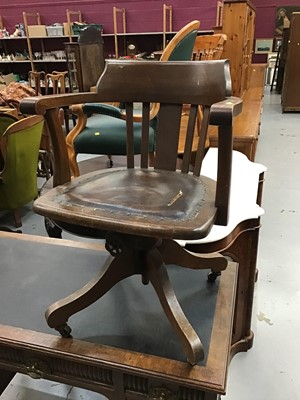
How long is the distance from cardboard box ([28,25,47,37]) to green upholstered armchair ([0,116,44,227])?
4834 mm

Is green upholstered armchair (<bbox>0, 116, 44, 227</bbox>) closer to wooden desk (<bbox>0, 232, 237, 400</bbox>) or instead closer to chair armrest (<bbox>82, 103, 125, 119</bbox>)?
chair armrest (<bbox>82, 103, 125, 119</bbox>)

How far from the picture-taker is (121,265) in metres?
0.96

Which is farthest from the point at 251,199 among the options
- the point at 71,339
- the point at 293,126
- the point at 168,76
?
the point at 293,126

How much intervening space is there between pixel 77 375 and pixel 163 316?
28cm

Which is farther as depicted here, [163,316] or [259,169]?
[259,169]

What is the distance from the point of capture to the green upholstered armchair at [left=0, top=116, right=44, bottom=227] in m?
2.33

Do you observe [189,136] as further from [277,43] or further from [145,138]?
[277,43]

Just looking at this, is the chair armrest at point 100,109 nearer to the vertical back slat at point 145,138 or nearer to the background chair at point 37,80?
the vertical back slat at point 145,138

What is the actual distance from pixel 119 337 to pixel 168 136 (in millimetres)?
737

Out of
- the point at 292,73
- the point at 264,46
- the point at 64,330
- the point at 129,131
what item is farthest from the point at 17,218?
the point at 264,46

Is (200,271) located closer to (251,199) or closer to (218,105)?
(251,199)

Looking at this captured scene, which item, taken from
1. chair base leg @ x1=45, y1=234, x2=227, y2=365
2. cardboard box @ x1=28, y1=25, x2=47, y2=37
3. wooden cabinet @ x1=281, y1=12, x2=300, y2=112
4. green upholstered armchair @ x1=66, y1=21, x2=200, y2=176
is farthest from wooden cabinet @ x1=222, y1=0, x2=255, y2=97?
cardboard box @ x1=28, y1=25, x2=47, y2=37

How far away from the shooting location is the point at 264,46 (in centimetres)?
759

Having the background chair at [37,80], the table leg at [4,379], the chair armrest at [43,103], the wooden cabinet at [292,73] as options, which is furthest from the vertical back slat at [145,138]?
the wooden cabinet at [292,73]
